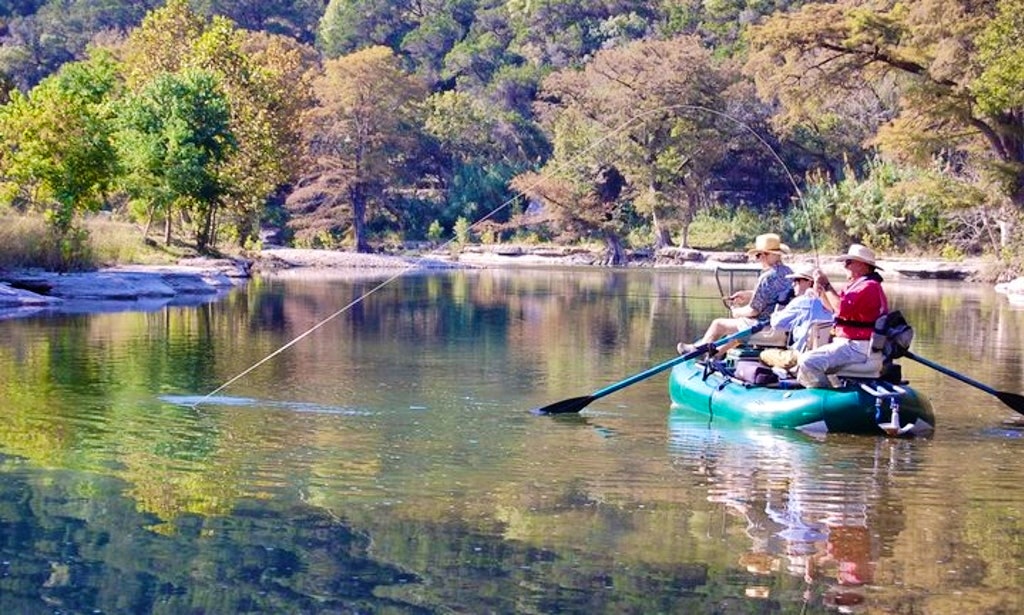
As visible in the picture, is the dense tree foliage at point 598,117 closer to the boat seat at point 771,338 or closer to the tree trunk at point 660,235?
the tree trunk at point 660,235

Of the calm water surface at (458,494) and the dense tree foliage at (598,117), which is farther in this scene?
the dense tree foliage at (598,117)

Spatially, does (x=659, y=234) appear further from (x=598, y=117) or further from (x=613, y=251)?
(x=598, y=117)

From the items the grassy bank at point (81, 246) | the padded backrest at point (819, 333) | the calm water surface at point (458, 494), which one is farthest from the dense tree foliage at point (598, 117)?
the padded backrest at point (819, 333)

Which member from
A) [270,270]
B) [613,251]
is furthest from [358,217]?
[270,270]

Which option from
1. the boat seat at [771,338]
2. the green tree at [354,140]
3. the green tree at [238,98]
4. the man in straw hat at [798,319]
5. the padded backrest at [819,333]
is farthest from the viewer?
the green tree at [354,140]

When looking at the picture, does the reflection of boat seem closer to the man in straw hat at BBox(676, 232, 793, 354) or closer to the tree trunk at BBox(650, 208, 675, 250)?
the man in straw hat at BBox(676, 232, 793, 354)

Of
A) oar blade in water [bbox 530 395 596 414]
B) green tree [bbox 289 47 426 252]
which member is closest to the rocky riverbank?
oar blade in water [bbox 530 395 596 414]

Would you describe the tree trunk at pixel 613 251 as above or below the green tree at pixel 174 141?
below

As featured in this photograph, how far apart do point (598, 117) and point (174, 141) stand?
2264 cm

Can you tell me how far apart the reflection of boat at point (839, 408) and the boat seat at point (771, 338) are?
981mm

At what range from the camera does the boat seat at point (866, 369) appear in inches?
501

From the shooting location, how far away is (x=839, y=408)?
41.1ft

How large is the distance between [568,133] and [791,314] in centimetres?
4447

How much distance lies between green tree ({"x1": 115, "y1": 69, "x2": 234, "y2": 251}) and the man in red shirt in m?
27.3
